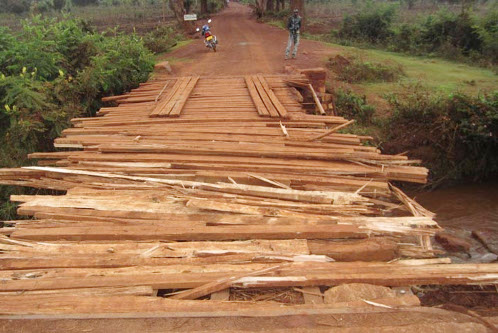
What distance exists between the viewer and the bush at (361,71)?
11273mm

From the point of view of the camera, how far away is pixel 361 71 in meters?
11.4

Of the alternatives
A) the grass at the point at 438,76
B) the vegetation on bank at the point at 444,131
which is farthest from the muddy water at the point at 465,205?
the grass at the point at 438,76

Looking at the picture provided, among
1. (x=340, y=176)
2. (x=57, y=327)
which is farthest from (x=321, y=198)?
(x=57, y=327)

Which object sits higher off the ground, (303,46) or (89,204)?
(303,46)

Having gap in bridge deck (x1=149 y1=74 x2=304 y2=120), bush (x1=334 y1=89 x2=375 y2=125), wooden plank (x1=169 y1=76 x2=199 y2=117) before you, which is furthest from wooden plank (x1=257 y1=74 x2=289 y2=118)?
bush (x1=334 y1=89 x2=375 y2=125)

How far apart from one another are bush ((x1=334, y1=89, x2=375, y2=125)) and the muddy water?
96.8 inches

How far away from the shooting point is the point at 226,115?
5699mm

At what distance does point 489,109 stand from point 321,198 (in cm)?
692

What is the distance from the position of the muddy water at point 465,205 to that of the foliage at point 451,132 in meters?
0.36

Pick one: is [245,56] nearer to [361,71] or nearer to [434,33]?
[361,71]

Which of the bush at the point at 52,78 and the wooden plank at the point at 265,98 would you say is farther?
the bush at the point at 52,78

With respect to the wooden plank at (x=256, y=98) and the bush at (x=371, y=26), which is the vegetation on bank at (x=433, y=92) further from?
the wooden plank at (x=256, y=98)

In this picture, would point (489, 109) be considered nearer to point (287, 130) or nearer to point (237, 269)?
point (287, 130)

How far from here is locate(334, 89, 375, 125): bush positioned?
9.39 meters
